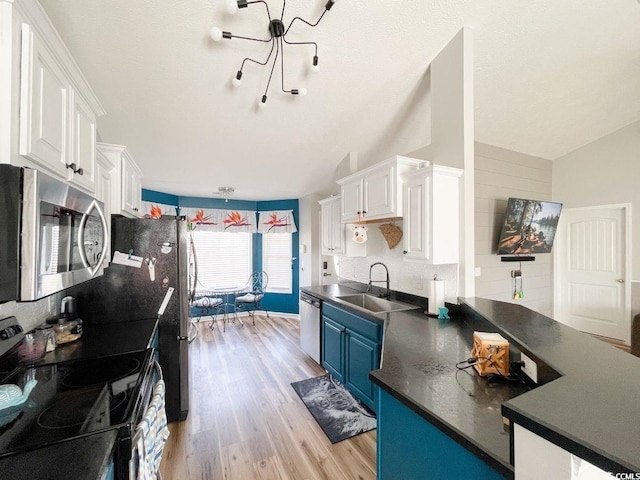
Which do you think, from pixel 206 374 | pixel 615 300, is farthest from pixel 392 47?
pixel 615 300

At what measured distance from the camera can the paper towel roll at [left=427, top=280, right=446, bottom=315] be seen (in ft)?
6.89

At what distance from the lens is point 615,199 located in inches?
140

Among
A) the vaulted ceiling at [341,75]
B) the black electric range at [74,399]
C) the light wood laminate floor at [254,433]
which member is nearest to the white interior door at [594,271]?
the vaulted ceiling at [341,75]

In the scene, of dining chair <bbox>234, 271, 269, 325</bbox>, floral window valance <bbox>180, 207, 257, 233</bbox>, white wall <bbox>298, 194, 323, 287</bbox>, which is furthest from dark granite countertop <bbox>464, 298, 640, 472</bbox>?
floral window valance <bbox>180, 207, 257, 233</bbox>

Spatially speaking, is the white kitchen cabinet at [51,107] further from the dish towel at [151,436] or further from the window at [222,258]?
the window at [222,258]

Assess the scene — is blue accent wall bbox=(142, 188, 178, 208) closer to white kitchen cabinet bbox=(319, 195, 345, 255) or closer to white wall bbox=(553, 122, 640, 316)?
white kitchen cabinet bbox=(319, 195, 345, 255)

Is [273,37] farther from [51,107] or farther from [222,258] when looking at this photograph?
[222,258]

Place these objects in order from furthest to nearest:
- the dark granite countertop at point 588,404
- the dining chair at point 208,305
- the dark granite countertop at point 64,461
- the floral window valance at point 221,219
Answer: the floral window valance at point 221,219
the dining chair at point 208,305
the dark granite countertop at point 64,461
the dark granite countertop at point 588,404

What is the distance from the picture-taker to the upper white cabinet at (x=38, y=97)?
2.78 ft

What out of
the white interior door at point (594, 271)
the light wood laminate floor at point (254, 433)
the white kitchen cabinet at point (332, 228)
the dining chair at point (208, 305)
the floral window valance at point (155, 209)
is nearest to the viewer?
the light wood laminate floor at point (254, 433)

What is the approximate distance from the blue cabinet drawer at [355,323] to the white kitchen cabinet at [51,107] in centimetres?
208

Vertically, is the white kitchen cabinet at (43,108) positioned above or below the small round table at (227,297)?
above

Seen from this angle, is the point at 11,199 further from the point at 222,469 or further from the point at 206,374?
the point at 206,374

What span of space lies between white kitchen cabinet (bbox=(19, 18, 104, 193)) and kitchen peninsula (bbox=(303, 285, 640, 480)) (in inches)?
63.6
